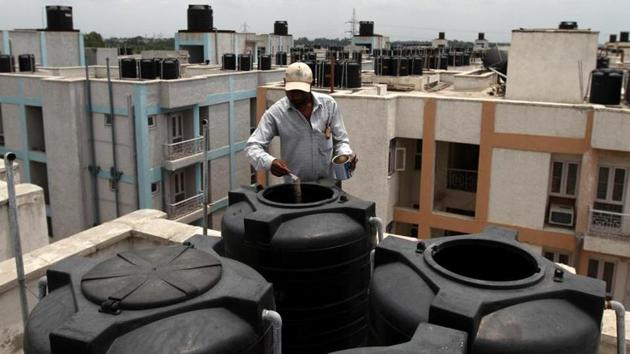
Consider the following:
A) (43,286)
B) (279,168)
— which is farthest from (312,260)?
(43,286)

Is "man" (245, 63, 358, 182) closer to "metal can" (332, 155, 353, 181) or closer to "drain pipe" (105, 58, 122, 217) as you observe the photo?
"metal can" (332, 155, 353, 181)

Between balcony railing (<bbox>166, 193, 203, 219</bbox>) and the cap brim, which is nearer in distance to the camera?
the cap brim

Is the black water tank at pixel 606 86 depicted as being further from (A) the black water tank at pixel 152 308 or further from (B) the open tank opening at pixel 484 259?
Result: (A) the black water tank at pixel 152 308

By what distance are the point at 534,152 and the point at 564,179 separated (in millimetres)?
1477

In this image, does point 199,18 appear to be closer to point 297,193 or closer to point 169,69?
point 169,69

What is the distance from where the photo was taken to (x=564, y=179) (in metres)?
18.7

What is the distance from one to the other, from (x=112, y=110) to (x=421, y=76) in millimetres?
12722

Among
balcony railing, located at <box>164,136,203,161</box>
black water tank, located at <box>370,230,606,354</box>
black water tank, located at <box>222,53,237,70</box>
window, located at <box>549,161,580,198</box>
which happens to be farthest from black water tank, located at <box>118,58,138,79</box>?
black water tank, located at <box>370,230,606,354</box>

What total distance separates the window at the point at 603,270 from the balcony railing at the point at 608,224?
1318 mm

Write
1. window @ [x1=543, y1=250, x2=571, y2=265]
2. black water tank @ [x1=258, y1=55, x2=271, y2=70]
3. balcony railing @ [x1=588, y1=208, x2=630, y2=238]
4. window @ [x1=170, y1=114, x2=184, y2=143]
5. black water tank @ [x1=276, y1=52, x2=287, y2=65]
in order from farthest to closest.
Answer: black water tank @ [x1=276, y1=52, x2=287, y2=65]
black water tank @ [x1=258, y1=55, x2=271, y2=70]
window @ [x1=170, y1=114, x2=184, y2=143]
window @ [x1=543, y1=250, x2=571, y2=265]
balcony railing @ [x1=588, y1=208, x2=630, y2=238]

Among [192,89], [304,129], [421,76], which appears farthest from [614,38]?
[304,129]

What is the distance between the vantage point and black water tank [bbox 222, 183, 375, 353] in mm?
3865

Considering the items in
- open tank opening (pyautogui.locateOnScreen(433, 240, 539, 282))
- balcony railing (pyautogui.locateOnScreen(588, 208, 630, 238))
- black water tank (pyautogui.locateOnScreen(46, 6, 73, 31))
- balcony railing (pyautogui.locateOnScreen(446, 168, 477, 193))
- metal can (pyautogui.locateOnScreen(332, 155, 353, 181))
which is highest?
black water tank (pyautogui.locateOnScreen(46, 6, 73, 31))

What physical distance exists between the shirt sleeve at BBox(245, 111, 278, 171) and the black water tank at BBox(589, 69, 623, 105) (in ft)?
50.4
